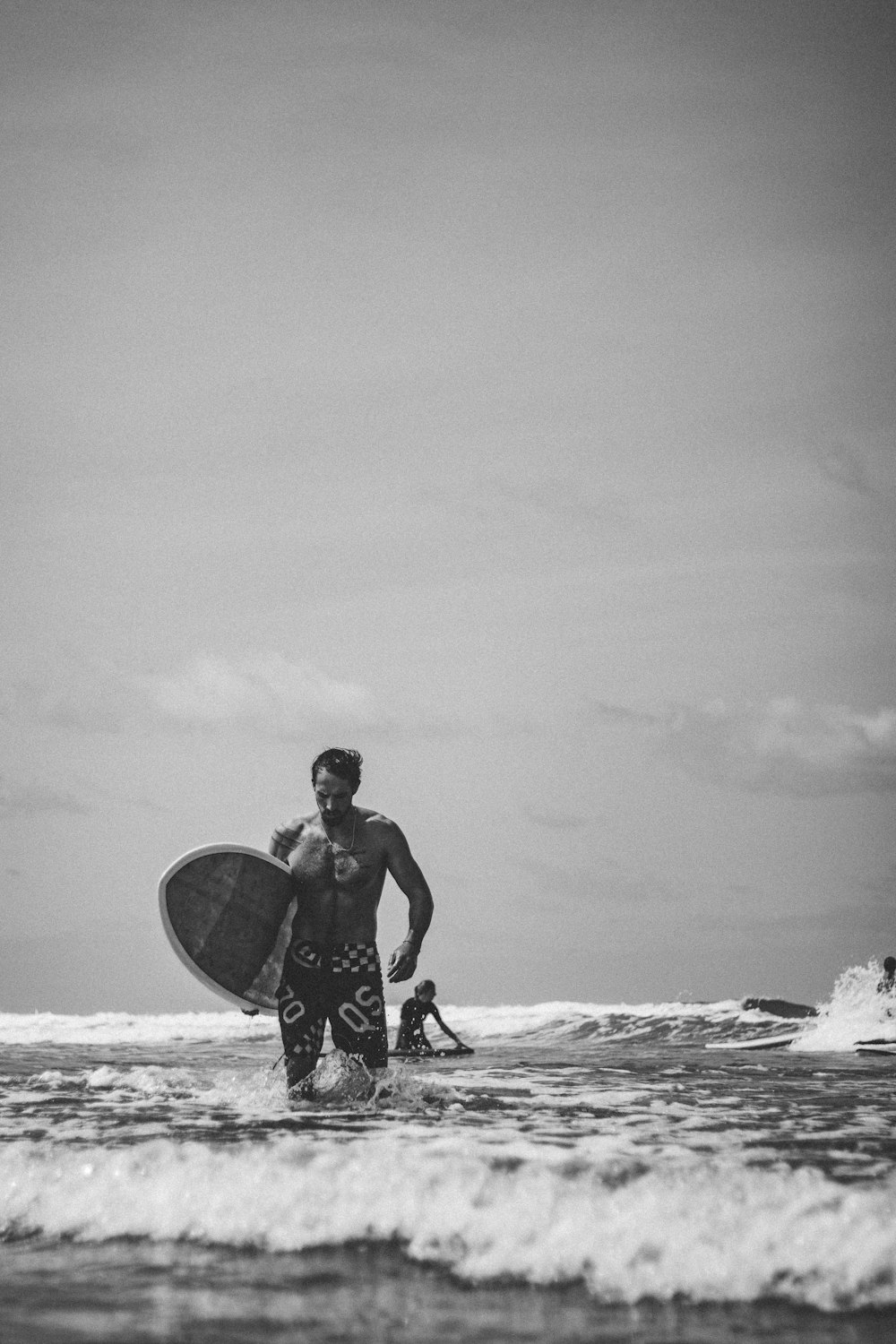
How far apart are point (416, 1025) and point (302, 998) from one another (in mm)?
8493

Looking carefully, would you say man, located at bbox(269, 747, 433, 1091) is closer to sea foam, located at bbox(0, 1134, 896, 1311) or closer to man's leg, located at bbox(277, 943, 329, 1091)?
man's leg, located at bbox(277, 943, 329, 1091)

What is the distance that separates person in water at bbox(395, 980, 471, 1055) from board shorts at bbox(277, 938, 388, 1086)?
7963mm

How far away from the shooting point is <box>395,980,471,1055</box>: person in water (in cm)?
1404

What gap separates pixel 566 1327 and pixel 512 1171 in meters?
1.20

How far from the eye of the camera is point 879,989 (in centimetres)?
1955

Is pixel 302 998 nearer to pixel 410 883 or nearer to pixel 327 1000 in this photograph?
pixel 327 1000

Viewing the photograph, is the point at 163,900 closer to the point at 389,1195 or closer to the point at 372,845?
the point at 372,845

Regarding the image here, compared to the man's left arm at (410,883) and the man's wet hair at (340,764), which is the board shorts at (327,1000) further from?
the man's wet hair at (340,764)

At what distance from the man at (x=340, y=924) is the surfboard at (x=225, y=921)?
0.18 metres

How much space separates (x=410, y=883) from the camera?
625 cm

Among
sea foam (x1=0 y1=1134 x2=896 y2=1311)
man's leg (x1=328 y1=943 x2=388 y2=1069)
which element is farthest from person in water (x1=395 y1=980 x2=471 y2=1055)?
sea foam (x1=0 y1=1134 x2=896 y2=1311)

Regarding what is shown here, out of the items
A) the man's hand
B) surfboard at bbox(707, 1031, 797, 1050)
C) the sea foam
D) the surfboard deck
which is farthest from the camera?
surfboard at bbox(707, 1031, 797, 1050)

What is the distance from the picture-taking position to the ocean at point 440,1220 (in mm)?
3264

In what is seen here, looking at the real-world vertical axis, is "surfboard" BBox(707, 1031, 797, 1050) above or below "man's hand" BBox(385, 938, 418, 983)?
below
